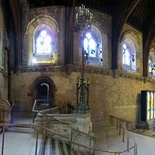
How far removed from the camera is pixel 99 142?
9.20 meters

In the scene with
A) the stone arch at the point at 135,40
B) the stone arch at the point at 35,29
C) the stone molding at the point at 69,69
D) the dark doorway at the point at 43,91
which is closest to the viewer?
the stone molding at the point at 69,69

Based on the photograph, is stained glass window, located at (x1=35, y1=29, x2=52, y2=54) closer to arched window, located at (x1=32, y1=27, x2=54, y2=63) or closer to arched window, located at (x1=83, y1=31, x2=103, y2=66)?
arched window, located at (x1=32, y1=27, x2=54, y2=63)

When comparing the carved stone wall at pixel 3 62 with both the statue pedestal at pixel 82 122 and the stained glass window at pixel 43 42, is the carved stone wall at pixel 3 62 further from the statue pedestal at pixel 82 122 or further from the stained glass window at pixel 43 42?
the statue pedestal at pixel 82 122

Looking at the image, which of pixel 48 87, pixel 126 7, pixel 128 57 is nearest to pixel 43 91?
pixel 48 87

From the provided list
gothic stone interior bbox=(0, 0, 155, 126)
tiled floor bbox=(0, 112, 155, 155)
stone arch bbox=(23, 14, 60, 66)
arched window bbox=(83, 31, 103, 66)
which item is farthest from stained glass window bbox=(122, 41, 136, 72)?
stone arch bbox=(23, 14, 60, 66)

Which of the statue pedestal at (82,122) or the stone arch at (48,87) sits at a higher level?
the stone arch at (48,87)

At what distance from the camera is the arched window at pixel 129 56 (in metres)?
16.0

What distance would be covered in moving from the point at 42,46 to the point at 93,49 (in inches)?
136

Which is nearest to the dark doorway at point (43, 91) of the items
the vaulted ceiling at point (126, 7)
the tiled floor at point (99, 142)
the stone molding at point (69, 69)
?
the stone molding at point (69, 69)

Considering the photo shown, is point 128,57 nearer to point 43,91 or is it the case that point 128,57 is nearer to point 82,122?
point 43,91

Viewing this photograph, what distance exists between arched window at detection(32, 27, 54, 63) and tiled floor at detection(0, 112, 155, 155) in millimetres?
4489

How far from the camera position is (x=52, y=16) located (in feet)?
40.9

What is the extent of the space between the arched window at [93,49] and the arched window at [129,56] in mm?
2729

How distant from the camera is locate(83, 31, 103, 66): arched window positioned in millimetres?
13698
